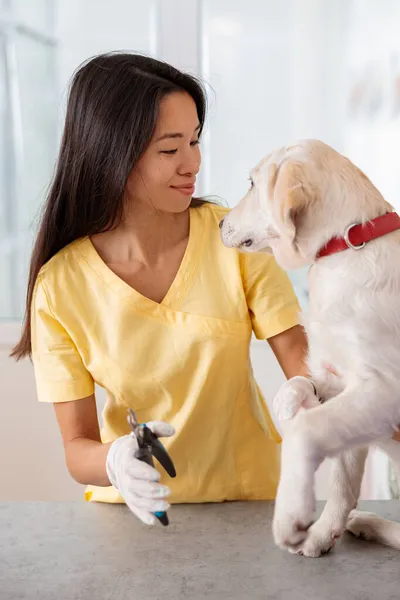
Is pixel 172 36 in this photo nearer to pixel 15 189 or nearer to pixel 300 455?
pixel 15 189

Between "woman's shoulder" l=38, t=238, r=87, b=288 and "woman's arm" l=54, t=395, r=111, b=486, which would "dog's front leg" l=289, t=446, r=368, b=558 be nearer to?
"woman's arm" l=54, t=395, r=111, b=486

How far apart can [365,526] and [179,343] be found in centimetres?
47

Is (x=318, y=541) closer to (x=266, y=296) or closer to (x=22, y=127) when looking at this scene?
(x=266, y=296)

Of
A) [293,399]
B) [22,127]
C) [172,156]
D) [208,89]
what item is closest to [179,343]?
[172,156]

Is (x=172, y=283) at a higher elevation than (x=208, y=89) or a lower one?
lower

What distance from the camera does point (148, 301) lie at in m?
1.41

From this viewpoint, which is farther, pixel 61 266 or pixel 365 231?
pixel 61 266

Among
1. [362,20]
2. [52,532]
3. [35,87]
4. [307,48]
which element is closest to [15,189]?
[35,87]

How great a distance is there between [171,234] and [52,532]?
1.99 feet

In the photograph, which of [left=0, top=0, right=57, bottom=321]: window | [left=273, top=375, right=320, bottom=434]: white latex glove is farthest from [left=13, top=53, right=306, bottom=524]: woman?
[left=0, top=0, right=57, bottom=321]: window

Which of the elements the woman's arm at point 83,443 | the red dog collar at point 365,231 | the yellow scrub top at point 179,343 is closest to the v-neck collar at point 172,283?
the yellow scrub top at point 179,343

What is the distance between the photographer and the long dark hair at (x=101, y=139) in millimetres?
1328

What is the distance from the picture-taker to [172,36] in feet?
8.80

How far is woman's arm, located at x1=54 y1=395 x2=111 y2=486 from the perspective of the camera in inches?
52.2
